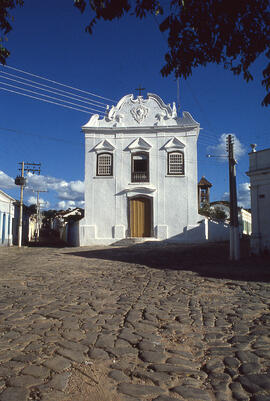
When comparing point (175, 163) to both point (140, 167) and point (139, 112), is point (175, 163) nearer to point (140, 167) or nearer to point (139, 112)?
point (140, 167)

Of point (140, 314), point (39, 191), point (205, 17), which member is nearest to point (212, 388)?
point (140, 314)

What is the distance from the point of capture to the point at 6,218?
22594mm

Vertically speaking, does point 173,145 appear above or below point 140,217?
above

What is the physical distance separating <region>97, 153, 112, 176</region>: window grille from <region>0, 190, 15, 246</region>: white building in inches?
277

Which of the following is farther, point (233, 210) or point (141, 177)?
point (141, 177)

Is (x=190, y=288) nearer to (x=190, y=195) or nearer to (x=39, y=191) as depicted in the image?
(x=190, y=195)

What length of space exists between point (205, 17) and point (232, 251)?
31.8ft

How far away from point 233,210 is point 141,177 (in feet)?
27.3

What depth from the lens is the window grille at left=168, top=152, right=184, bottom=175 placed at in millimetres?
19516

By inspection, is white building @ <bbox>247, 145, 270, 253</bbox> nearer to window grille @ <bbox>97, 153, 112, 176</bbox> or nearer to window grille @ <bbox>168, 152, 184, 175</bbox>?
window grille @ <bbox>168, 152, 184, 175</bbox>

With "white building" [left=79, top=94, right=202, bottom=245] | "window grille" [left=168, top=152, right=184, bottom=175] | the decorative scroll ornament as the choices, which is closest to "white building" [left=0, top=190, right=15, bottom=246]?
"white building" [left=79, top=94, right=202, bottom=245]

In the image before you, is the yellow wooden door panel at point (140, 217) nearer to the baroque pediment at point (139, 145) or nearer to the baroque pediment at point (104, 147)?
the baroque pediment at point (139, 145)

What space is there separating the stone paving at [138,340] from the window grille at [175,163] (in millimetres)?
13170

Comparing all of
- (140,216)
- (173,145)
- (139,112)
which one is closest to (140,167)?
(173,145)
